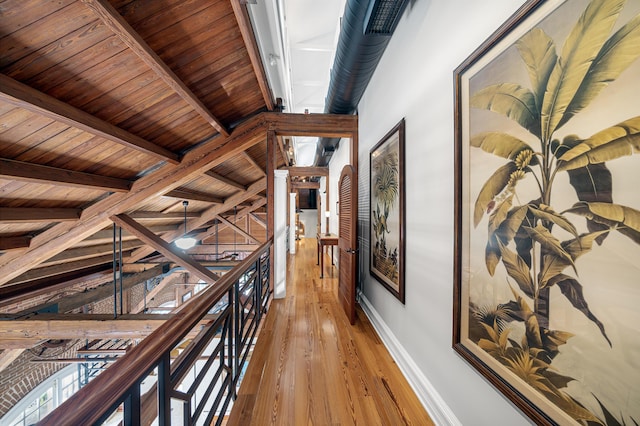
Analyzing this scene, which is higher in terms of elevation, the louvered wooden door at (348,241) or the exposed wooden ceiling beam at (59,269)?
the louvered wooden door at (348,241)

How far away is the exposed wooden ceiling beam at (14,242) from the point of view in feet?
8.85

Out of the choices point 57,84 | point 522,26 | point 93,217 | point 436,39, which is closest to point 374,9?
point 436,39

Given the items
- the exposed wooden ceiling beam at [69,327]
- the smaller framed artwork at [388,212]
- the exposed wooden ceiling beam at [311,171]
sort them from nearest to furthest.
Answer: the smaller framed artwork at [388,212], the exposed wooden ceiling beam at [69,327], the exposed wooden ceiling beam at [311,171]

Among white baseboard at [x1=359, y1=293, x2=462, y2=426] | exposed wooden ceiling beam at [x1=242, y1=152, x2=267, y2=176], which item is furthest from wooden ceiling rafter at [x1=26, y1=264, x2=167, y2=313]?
white baseboard at [x1=359, y1=293, x2=462, y2=426]

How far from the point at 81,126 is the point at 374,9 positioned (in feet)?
7.77

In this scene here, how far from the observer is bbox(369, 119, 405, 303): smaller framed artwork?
183 cm

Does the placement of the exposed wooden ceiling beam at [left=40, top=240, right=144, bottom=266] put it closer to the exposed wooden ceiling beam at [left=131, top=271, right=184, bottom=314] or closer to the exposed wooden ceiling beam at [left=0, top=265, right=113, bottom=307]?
the exposed wooden ceiling beam at [left=0, top=265, right=113, bottom=307]

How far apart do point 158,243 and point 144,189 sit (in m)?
0.76

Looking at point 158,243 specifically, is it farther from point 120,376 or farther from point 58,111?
point 120,376

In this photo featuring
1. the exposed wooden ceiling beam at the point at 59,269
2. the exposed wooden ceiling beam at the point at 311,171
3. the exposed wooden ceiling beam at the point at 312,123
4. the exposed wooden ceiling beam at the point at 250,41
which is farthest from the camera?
the exposed wooden ceiling beam at the point at 311,171

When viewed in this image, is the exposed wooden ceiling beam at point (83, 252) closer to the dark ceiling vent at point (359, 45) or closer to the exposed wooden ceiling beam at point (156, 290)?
the exposed wooden ceiling beam at point (156, 290)

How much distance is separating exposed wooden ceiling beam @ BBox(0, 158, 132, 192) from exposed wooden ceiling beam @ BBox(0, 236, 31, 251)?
4.24 feet

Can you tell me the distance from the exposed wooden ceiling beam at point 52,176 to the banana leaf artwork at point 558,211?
3359 millimetres

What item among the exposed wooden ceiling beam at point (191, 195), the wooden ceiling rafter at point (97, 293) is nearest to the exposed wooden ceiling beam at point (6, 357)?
the wooden ceiling rafter at point (97, 293)
